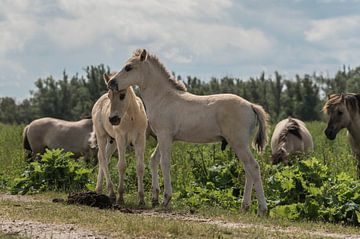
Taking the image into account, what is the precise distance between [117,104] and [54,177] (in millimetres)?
3783

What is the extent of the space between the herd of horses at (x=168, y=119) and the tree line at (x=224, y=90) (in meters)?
55.9

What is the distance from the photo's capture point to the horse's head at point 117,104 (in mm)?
11133

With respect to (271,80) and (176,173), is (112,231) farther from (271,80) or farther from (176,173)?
(271,80)

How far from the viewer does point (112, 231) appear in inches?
311

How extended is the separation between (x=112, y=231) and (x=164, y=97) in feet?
12.4

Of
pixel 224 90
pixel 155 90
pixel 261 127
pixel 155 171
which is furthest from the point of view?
pixel 224 90

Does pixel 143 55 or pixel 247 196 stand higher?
pixel 143 55

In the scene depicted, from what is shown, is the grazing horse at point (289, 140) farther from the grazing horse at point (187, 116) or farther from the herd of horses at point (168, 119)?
the grazing horse at point (187, 116)

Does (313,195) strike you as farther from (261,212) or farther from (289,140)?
(289,140)

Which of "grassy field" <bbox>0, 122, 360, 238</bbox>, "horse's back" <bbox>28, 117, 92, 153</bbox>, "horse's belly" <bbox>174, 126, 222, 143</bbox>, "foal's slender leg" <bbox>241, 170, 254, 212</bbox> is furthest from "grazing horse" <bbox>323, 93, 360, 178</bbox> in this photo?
"horse's back" <bbox>28, 117, 92, 153</bbox>

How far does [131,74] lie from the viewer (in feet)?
36.5

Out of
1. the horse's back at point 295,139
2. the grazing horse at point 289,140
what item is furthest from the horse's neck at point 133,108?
the horse's back at point 295,139

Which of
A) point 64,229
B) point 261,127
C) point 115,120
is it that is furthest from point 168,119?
point 64,229

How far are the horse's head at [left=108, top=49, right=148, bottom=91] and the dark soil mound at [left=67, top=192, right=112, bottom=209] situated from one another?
2.01 metres
